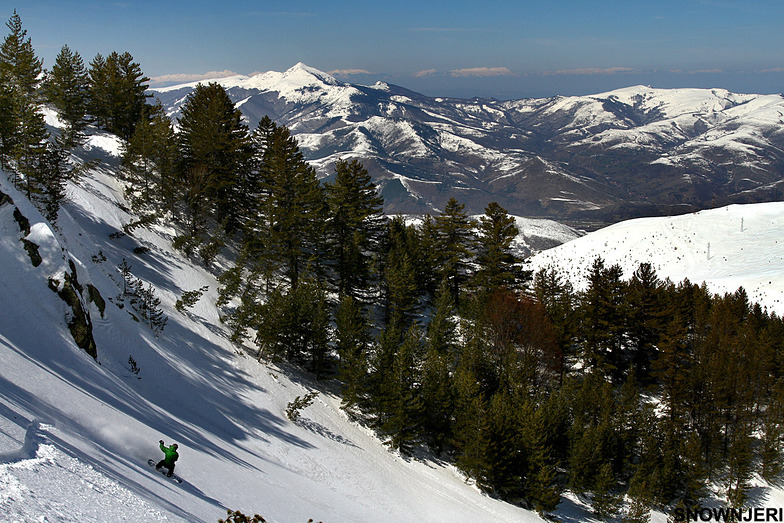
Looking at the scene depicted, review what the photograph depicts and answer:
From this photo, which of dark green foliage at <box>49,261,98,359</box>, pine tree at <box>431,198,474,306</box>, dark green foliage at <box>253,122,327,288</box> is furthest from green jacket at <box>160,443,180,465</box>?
pine tree at <box>431,198,474,306</box>

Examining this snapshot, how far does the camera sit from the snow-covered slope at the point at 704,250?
61.0 meters

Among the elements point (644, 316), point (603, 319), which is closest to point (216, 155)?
point (603, 319)

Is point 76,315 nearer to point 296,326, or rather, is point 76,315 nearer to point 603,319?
point 296,326

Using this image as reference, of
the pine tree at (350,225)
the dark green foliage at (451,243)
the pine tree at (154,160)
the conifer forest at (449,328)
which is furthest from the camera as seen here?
the dark green foliage at (451,243)

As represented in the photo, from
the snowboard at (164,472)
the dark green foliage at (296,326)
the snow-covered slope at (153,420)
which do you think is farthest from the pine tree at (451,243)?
the snowboard at (164,472)

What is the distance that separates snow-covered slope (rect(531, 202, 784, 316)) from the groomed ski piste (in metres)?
34.6

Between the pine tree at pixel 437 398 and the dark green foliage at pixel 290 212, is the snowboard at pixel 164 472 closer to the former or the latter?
the pine tree at pixel 437 398

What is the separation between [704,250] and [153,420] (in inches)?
3300

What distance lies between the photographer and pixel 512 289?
47531 mm

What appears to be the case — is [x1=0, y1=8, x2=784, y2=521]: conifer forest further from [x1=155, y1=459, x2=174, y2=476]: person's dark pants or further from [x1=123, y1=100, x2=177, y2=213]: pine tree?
[x1=155, y1=459, x2=174, y2=476]: person's dark pants

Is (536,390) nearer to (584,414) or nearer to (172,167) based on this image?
(584,414)

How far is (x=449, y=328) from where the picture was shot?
39875 mm

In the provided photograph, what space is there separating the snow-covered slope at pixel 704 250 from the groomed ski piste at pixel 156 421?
34602mm

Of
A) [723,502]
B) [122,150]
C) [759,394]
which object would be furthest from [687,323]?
[122,150]
